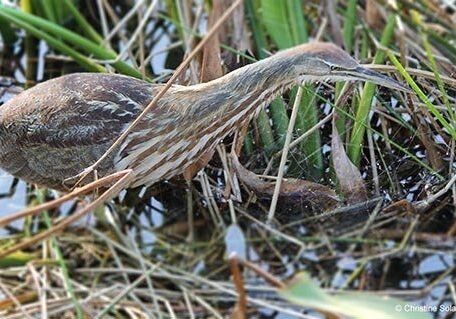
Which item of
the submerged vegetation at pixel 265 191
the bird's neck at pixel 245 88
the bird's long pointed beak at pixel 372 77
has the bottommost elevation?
the submerged vegetation at pixel 265 191

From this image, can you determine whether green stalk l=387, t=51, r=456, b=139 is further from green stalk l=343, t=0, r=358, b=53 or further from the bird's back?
green stalk l=343, t=0, r=358, b=53

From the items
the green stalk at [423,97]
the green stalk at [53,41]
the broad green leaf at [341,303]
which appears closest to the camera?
the broad green leaf at [341,303]

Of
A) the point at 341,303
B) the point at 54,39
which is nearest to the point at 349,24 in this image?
the point at 54,39

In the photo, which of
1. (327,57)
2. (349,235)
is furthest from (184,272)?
(327,57)

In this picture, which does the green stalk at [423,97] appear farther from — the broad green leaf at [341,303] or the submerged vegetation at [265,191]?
the broad green leaf at [341,303]

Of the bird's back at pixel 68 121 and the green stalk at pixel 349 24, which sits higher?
the green stalk at pixel 349 24

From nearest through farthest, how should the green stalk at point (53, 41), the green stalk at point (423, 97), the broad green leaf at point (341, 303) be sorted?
1. the broad green leaf at point (341, 303)
2. the green stalk at point (423, 97)
3. the green stalk at point (53, 41)

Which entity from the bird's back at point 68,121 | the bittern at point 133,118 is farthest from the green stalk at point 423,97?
the bird's back at point 68,121
